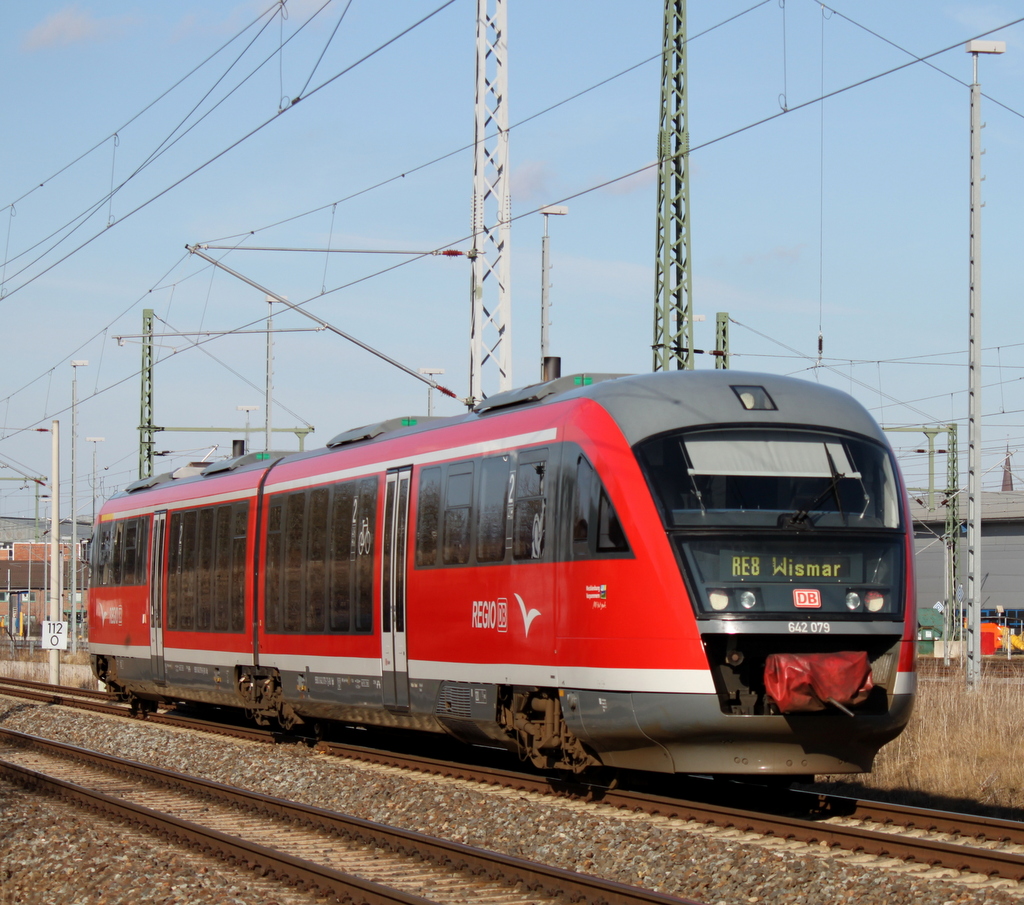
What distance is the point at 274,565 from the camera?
1747cm

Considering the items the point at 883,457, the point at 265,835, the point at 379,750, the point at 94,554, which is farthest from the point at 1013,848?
the point at 94,554

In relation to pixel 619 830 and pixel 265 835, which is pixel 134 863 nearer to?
pixel 265 835

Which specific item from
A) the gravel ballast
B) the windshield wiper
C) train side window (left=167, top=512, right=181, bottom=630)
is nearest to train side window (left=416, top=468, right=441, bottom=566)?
the gravel ballast

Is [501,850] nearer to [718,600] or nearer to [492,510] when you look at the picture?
[718,600]

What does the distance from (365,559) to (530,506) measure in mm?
3528

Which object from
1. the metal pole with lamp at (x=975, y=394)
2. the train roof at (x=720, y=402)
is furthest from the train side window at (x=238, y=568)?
the metal pole with lamp at (x=975, y=394)

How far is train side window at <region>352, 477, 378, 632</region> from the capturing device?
15055mm

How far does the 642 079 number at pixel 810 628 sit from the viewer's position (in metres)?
10.4

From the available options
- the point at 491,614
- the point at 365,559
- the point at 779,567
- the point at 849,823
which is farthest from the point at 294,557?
the point at 849,823

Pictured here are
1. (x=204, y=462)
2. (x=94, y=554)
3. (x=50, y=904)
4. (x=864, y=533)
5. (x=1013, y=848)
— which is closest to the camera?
(x=50, y=904)

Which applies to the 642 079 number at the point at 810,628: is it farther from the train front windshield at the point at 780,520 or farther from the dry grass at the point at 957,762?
the dry grass at the point at 957,762

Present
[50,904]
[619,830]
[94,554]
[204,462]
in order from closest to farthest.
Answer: [50,904], [619,830], [204,462], [94,554]

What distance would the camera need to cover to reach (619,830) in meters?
10.1

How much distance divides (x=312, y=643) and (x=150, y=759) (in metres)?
2.56
